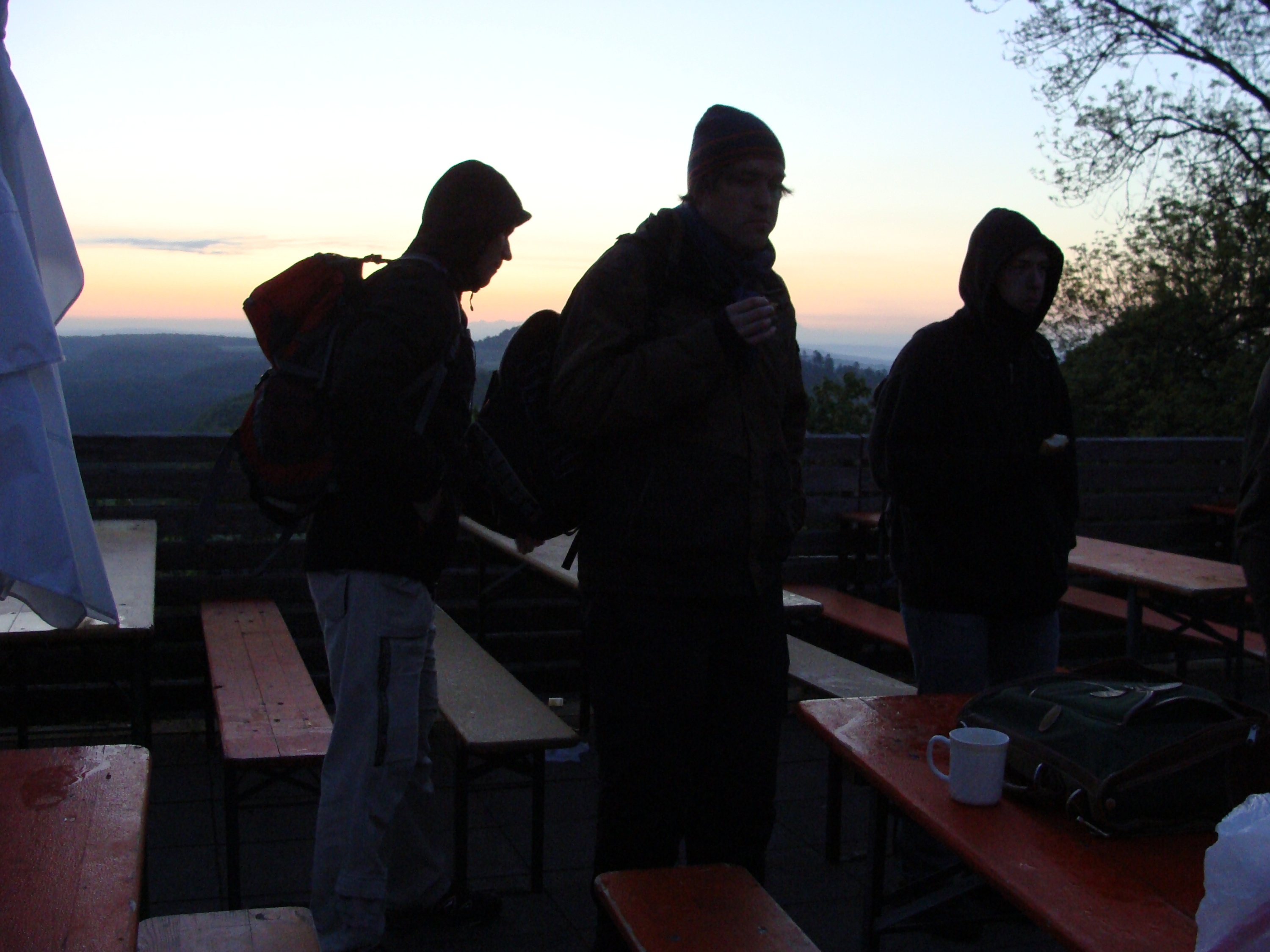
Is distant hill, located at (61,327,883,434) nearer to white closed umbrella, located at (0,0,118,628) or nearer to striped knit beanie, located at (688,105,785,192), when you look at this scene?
striped knit beanie, located at (688,105,785,192)

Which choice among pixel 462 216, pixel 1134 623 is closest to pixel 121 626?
pixel 462 216

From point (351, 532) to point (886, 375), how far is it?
1489mm

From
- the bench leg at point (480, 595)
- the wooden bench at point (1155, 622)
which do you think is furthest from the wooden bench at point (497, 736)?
the wooden bench at point (1155, 622)

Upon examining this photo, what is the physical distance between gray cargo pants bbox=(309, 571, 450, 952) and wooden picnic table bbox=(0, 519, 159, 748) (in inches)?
20.5

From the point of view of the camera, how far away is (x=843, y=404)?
32.5 feet

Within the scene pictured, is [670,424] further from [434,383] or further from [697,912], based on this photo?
[697,912]

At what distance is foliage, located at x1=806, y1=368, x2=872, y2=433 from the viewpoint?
9695 millimetres

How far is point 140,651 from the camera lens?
361cm

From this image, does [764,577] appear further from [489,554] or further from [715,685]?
[489,554]

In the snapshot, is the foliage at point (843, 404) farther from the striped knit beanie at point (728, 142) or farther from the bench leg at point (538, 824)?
the striped knit beanie at point (728, 142)

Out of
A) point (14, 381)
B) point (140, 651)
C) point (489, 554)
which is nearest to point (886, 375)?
point (14, 381)

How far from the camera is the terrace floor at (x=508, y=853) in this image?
10.7ft

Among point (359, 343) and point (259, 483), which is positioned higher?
point (359, 343)

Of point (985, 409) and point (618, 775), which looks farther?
point (985, 409)
